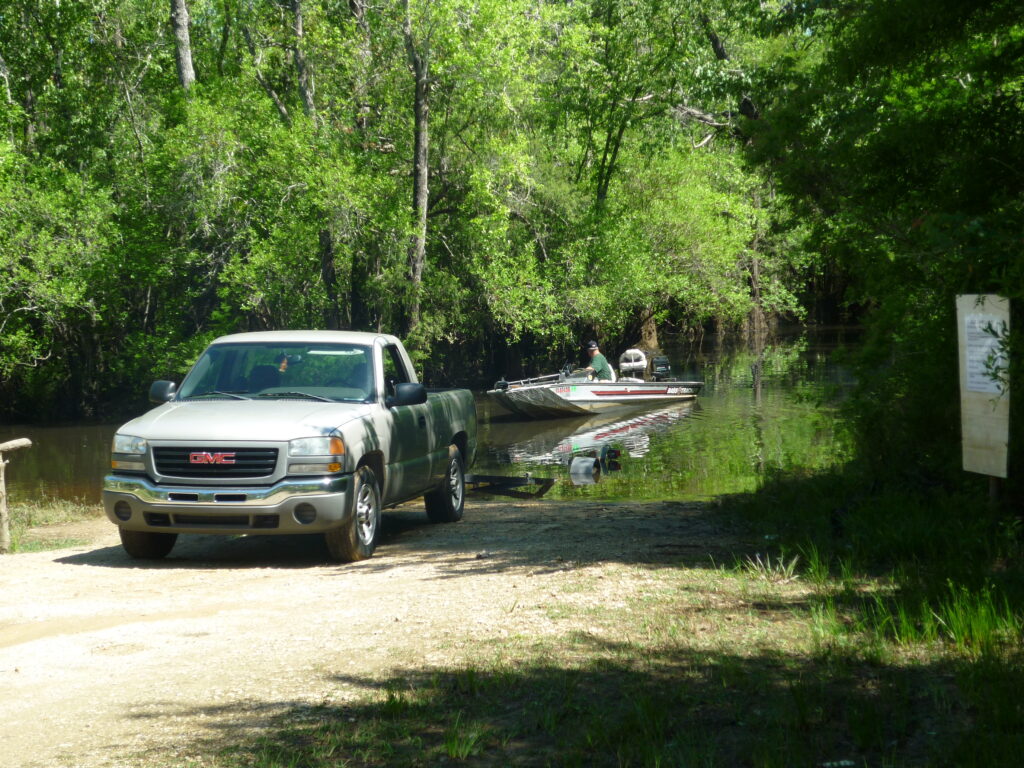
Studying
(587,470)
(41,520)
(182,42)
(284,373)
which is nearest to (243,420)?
(284,373)

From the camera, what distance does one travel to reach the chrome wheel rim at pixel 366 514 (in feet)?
32.4

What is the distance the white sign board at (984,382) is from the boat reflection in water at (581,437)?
49.5ft

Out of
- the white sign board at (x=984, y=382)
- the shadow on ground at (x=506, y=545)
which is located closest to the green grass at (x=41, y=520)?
the shadow on ground at (x=506, y=545)

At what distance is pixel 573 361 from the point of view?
43250mm

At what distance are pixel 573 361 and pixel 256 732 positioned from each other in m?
38.7

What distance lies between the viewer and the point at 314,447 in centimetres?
932

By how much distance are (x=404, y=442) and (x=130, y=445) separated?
256 cm

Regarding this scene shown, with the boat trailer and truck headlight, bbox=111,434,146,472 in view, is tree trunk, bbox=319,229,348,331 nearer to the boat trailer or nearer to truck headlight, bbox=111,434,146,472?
the boat trailer

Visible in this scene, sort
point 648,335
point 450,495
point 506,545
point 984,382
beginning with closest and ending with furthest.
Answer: point 984,382
point 506,545
point 450,495
point 648,335

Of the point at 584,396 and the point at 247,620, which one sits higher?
the point at 247,620

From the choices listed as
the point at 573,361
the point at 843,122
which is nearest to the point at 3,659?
→ the point at 843,122

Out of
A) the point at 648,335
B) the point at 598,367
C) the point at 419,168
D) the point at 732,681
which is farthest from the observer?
the point at 648,335

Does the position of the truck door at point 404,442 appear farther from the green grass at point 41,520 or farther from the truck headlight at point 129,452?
the green grass at point 41,520

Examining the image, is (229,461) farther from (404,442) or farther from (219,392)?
(404,442)
